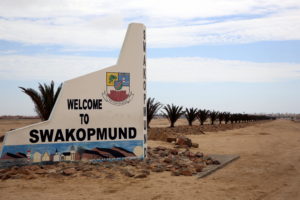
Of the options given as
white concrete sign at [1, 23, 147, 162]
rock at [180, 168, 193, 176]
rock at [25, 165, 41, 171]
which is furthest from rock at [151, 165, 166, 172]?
rock at [25, 165, 41, 171]

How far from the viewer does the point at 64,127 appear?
9.67 meters

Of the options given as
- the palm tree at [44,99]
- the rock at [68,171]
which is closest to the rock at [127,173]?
the rock at [68,171]

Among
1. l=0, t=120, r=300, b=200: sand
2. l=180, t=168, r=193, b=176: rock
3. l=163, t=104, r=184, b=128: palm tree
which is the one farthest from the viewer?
l=163, t=104, r=184, b=128: palm tree

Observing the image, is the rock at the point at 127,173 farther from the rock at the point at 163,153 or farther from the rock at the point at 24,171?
the rock at the point at 163,153

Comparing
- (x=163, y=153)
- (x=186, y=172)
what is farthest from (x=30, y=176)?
(x=163, y=153)

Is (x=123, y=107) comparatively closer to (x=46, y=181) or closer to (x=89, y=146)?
(x=89, y=146)

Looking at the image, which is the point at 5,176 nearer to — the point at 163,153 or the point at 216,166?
the point at 163,153

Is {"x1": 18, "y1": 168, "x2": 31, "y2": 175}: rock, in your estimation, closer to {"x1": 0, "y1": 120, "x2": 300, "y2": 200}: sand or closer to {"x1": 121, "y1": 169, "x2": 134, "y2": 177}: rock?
{"x1": 0, "y1": 120, "x2": 300, "y2": 200}: sand

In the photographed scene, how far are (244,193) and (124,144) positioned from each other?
4.13m

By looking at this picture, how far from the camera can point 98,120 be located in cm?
1014

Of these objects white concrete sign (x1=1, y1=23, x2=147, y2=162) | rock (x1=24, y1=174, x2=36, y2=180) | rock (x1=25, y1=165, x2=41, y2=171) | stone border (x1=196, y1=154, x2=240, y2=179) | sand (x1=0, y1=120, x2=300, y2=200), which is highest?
white concrete sign (x1=1, y1=23, x2=147, y2=162)

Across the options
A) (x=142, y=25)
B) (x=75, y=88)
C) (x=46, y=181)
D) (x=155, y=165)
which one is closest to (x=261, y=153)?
(x=155, y=165)

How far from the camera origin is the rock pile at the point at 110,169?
28.0 ft

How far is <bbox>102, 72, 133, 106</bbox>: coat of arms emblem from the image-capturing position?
10.4 metres
